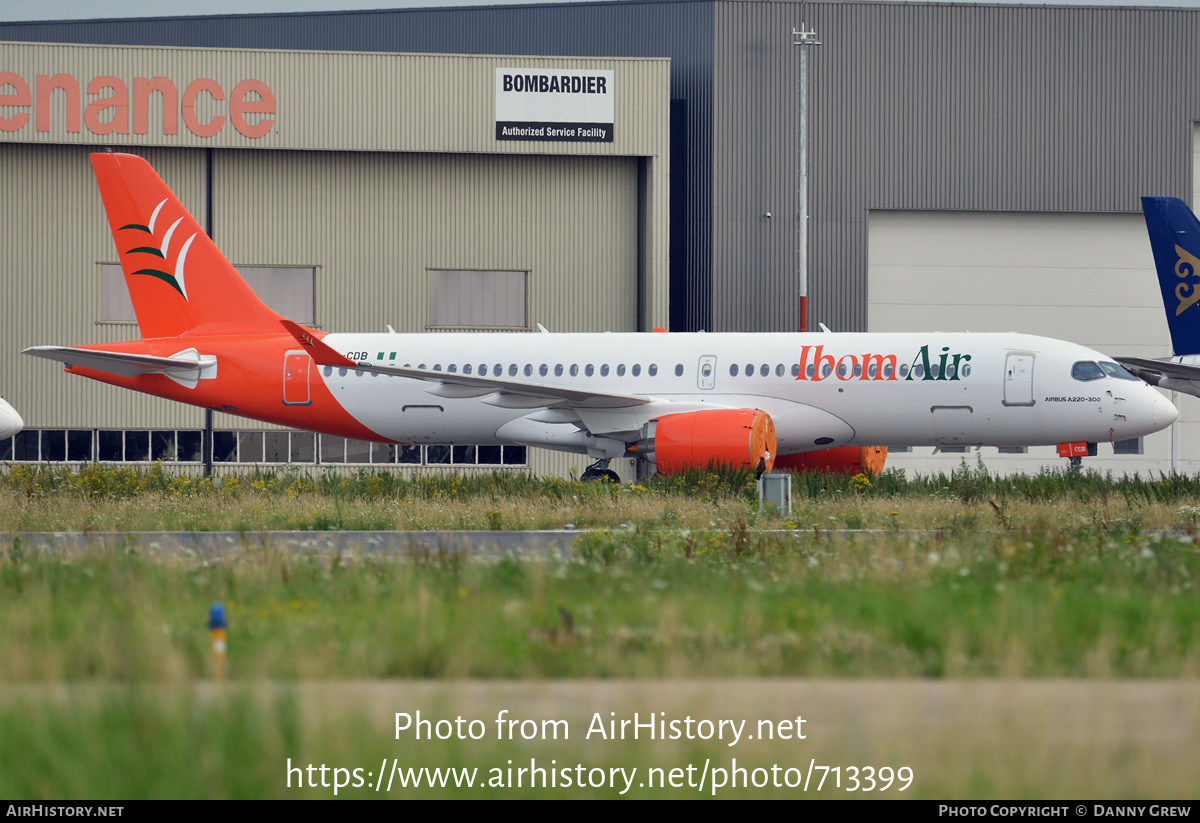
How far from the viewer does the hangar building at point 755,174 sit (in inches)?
1416

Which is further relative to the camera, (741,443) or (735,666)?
(741,443)

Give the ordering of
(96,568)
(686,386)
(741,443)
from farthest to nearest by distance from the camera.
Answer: (686,386) < (741,443) < (96,568)

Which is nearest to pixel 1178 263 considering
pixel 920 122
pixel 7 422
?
pixel 920 122

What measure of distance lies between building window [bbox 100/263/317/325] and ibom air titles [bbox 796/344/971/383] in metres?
16.7

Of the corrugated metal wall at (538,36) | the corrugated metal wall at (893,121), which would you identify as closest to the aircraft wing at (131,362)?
the corrugated metal wall at (538,36)

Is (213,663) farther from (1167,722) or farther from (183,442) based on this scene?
(183,442)

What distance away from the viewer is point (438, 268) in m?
37.1

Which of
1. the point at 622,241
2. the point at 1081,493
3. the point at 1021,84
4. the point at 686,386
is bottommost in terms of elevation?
the point at 1081,493

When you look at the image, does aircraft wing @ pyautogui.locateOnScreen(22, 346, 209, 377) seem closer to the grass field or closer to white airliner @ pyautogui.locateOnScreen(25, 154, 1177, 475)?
white airliner @ pyautogui.locateOnScreen(25, 154, 1177, 475)

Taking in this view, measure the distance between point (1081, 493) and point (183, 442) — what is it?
24.6 meters

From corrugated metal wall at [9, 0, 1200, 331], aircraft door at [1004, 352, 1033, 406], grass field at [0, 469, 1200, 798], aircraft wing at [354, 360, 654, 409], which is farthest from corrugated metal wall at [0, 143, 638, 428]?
grass field at [0, 469, 1200, 798]

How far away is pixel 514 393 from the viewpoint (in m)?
24.6

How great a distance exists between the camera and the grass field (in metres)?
5.45

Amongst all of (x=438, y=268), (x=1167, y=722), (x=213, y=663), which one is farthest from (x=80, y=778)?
(x=438, y=268)
